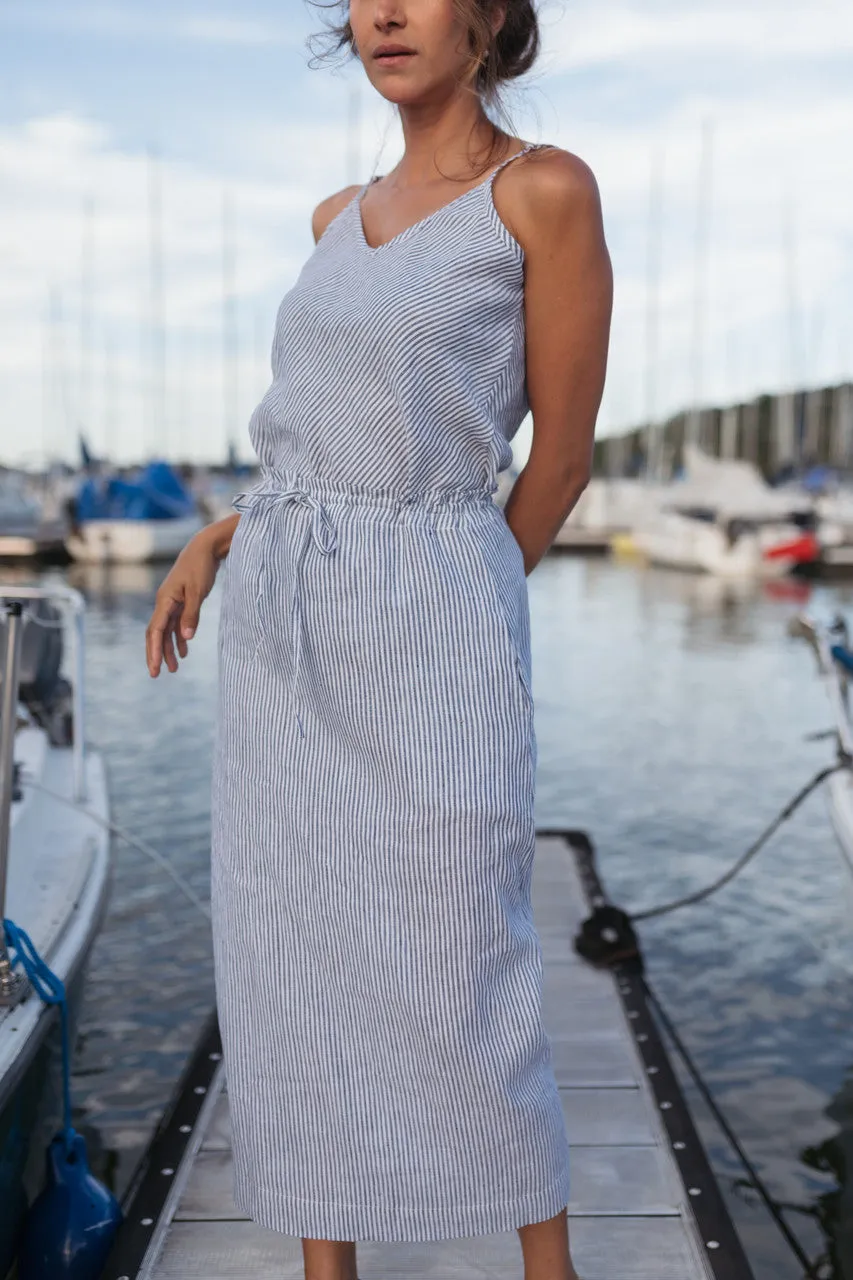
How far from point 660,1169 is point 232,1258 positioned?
2.59 feet

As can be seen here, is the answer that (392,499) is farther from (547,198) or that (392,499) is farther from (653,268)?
(653,268)

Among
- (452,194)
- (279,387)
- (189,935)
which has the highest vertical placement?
(452,194)

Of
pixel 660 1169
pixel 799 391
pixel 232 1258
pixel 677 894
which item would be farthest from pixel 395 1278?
pixel 799 391

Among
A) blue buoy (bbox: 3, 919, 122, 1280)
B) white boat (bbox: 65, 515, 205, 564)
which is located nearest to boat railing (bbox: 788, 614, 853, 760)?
blue buoy (bbox: 3, 919, 122, 1280)

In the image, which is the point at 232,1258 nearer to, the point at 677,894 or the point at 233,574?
the point at 233,574

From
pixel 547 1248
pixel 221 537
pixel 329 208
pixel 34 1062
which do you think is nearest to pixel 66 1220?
pixel 34 1062

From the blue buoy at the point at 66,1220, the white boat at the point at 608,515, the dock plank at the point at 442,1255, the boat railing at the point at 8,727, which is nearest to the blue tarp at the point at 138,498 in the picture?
the white boat at the point at 608,515

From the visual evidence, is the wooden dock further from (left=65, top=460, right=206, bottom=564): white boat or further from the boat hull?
(left=65, top=460, right=206, bottom=564): white boat

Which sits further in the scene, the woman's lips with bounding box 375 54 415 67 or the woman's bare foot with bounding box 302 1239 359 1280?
the woman's bare foot with bounding box 302 1239 359 1280

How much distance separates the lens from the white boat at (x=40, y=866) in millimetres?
2533

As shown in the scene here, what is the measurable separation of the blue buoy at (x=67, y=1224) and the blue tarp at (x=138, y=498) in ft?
74.6

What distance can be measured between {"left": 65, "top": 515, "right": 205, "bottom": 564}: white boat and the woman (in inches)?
885

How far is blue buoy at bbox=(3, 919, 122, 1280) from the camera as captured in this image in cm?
250

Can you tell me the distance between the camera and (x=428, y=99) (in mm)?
1636
